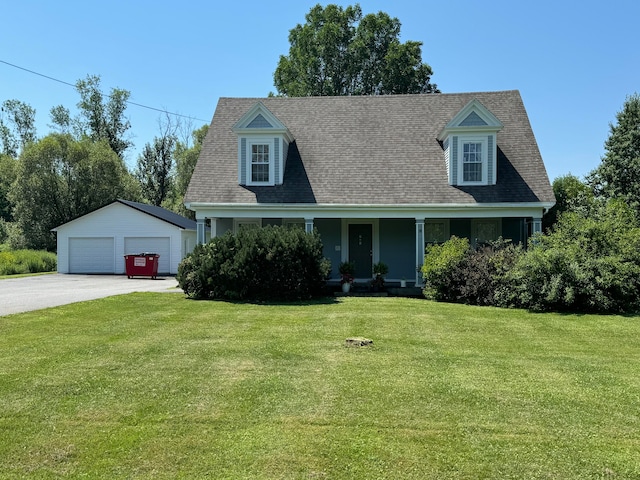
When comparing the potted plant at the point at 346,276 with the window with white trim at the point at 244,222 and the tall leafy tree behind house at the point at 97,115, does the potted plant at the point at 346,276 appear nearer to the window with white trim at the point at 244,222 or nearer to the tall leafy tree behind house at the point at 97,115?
the window with white trim at the point at 244,222

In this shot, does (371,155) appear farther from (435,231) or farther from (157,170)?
(157,170)

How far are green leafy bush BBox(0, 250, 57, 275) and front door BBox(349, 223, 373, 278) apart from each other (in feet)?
70.8

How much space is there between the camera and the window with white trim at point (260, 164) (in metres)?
17.8

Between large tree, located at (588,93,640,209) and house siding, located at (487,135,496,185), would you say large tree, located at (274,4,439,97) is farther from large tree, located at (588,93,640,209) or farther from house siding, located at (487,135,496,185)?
house siding, located at (487,135,496,185)

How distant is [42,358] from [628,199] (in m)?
29.9

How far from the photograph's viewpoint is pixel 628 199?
1099 inches

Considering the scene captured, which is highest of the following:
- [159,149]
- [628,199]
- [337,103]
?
[159,149]

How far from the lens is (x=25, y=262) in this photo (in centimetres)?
3047

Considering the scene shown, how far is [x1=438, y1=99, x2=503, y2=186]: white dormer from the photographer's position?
17.0m

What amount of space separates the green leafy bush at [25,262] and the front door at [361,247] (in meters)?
21.6

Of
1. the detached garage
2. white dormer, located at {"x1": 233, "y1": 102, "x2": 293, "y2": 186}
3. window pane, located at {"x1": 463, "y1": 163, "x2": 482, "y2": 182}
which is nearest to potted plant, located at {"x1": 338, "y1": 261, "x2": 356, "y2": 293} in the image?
white dormer, located at {"x1": 233, "y1": 102, "x2": 293, "y2": 186}

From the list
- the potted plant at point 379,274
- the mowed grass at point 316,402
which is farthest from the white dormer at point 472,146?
the mowed grass at point 316,402

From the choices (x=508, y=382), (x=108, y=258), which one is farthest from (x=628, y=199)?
(x=108, y=258)

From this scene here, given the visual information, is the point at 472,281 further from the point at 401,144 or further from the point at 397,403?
the point at 397,403
